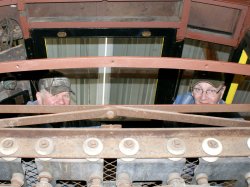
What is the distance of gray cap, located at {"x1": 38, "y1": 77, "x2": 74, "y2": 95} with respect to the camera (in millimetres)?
2947

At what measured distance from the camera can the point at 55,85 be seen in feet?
9.73

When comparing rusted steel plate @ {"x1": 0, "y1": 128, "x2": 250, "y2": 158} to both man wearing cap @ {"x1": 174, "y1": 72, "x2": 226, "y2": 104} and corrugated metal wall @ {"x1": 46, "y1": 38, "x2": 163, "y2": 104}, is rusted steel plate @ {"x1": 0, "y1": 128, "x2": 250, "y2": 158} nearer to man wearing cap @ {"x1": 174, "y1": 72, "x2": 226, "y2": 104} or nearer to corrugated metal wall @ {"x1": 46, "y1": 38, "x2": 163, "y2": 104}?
man wearing cap @ {"x1": 174, "y1": 72, "x2": 226, "y2": 104}

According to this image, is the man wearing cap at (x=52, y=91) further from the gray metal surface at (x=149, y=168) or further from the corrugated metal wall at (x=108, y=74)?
the gray metal surface at (x=149, y=168)

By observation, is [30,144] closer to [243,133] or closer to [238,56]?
[243,133]

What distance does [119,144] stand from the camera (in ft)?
4.36

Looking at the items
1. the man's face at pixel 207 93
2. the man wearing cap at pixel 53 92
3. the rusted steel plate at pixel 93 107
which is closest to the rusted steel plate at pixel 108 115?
the rusted steel plate at pixel 93 107

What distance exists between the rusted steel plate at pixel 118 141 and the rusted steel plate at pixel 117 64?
36 cm

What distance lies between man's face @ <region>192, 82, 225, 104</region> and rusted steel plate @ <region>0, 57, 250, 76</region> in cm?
155

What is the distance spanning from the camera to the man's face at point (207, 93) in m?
3.12

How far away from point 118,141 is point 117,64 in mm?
443

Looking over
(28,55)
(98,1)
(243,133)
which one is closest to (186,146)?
(243,133)

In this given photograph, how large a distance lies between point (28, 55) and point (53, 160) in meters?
2.24

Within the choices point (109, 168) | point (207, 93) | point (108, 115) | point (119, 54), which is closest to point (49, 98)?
point (119, 54)

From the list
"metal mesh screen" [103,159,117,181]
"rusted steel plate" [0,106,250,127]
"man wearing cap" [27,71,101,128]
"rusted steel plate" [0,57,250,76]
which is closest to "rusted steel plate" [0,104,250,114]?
"rusted steel plate" [0,106,250,127]
